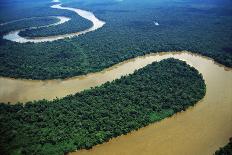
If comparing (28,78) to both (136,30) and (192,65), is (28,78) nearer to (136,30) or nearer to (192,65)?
(192,65)

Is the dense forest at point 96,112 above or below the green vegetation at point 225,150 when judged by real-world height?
above

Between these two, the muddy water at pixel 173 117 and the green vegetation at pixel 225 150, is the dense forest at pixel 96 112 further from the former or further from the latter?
the green vegetation at pixel 225 150

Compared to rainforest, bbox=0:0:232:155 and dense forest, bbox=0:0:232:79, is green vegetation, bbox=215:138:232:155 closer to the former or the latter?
rainforest, bbox=0:0:232:155

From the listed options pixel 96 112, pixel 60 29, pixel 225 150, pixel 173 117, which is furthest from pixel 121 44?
pixel 225 150

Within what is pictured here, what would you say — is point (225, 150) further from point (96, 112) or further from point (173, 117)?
point (96, 112)

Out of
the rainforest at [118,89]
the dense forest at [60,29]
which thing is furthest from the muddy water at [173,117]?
the dense forest at [60,29]

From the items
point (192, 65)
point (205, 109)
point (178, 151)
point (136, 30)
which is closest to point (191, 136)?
point (178, 151)

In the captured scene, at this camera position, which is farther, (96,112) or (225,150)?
(96,112)
